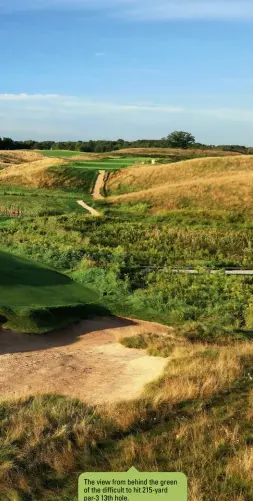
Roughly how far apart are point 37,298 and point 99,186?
4143 centimetres

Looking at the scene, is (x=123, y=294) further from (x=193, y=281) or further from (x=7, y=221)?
(x=7, y=221)

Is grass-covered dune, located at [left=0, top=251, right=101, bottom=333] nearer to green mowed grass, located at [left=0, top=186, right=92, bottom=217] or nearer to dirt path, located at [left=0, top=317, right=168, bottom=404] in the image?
dirt path, located at [left=0, top=317, right=168, bottom=404]

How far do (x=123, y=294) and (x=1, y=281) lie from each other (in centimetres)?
493

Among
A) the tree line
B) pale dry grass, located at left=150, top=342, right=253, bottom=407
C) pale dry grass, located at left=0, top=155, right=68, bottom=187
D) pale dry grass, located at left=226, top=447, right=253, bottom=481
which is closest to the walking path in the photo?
pale dry grass, located at left=0, top=155, right=68, bottom=187

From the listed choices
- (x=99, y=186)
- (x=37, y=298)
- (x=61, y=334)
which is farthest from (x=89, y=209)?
(x=61, y=334)

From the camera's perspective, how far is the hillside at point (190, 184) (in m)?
47.4

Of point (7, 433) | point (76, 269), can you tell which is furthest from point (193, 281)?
point (7, 433)

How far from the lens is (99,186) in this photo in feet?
193

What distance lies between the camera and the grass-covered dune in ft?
54.6

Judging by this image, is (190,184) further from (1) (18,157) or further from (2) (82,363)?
(1) (18,157)

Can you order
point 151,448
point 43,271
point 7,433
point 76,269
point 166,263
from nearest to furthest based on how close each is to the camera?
point 151,448 → point 7,433 → point 43,271 → point 76,269 → point 166,263

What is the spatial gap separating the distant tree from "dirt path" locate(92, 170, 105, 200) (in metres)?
66.7

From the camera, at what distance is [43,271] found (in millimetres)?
22375

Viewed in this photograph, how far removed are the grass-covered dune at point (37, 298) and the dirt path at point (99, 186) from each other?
32.2 metres
